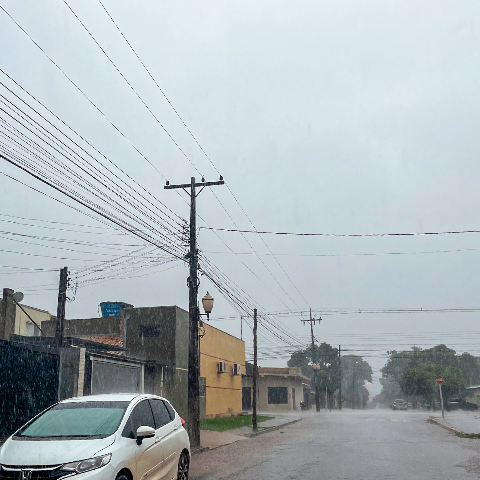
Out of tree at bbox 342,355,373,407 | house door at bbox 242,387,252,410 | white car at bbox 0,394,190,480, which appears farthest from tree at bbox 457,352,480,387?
white car at bbox 0,394,190,480

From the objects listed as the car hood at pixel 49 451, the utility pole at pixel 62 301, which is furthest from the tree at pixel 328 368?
the car hood at pixel 49 451

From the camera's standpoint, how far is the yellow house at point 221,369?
33.9 meters

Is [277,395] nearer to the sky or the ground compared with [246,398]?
nearer to the ground

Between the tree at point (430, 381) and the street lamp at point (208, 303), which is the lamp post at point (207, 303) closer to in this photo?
the street lamp at point (208, 303)

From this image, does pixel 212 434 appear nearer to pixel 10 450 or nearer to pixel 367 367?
pixel 10 450

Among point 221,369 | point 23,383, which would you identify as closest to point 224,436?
point 23,383

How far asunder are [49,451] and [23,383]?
29.7 feet

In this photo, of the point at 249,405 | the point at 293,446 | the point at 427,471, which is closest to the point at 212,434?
the point at 293,446

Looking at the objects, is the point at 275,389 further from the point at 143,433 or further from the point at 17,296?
the point at 143,433

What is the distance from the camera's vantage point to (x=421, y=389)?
80.8 meters

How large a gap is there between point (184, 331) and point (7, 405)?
15.5m

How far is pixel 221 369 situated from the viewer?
1417 inches

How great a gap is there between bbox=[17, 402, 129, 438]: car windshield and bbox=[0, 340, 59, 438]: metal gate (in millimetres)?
6438

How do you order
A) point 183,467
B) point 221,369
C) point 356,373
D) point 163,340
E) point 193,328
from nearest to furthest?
point 183,467 → point 193,328 → point 163,340 → point 221,369 → point 356,373
